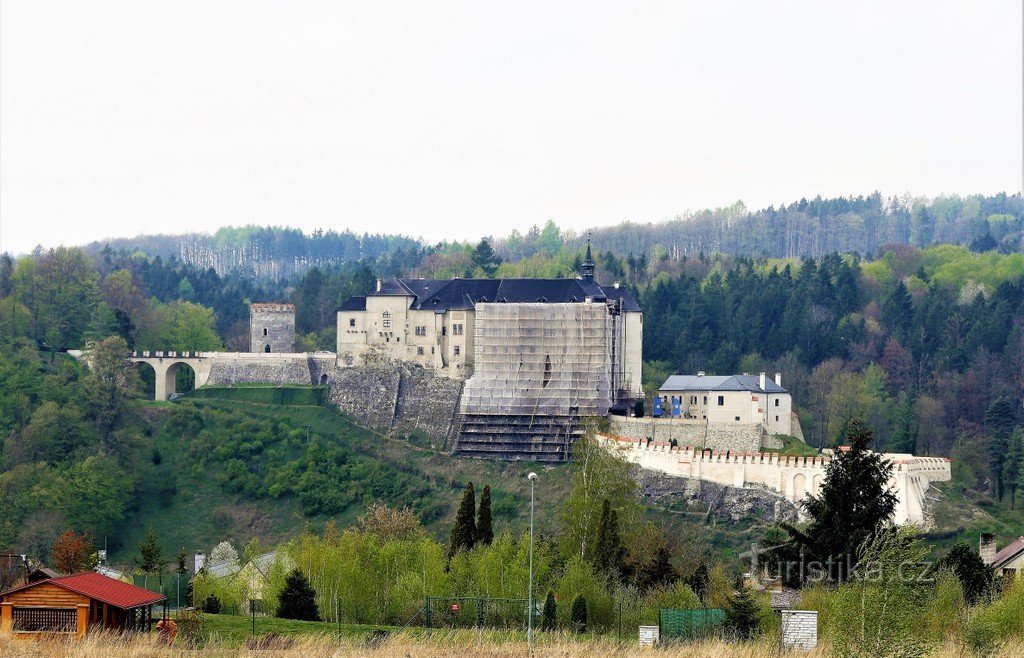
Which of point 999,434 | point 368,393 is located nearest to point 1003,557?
point 999,434

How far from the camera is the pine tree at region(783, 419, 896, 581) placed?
47.9m

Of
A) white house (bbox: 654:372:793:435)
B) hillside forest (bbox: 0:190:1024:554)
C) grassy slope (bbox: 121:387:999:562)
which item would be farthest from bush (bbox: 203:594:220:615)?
white house (bbox: 654:372:793:435)

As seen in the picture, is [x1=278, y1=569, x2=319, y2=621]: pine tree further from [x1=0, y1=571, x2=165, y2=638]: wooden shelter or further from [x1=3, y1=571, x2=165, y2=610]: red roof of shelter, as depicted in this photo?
[x1=0, y1=571, x2=165, y2=638]: wooden shelter

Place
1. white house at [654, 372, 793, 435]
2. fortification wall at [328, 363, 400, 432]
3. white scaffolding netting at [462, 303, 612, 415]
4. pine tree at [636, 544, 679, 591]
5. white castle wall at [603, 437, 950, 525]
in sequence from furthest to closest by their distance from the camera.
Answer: fortification wall at [328, 363, 400, 432], white scaffolding netting at [462, 303, 612, 415], white house at [654, 372, 793, 435], white castle wall at [603, 437, 950, 525], pine tree at [636, 544, 679, 591]

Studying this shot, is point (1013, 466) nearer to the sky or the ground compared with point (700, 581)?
nearer to the sky

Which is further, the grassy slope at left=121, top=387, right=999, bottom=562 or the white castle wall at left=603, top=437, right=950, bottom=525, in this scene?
the grassy slope at left=121, top=387, right=999, bottom=562

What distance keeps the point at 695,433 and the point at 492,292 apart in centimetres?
1532

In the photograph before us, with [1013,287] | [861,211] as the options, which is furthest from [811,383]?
[861,211]

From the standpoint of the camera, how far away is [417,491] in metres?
79.1

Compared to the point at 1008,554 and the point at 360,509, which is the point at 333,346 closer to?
the point at 360,509

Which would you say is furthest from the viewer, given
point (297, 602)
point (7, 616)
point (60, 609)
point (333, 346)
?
point (333, 346)

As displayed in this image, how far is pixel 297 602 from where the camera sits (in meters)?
46.6

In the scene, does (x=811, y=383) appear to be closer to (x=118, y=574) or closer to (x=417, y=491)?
(x=417, y=491)

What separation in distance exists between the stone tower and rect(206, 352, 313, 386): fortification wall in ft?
9.91
